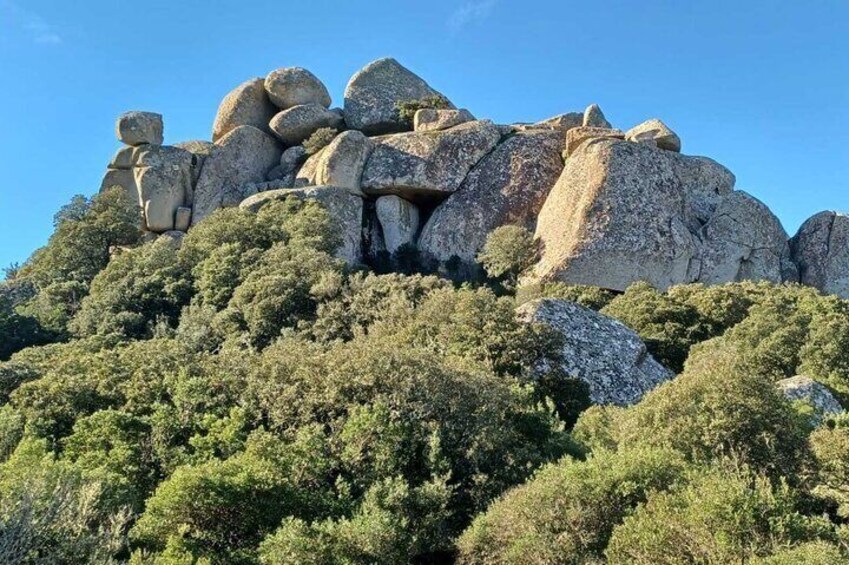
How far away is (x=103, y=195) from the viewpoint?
53625mm

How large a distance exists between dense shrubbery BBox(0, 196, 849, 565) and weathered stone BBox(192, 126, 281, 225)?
72.1 ft

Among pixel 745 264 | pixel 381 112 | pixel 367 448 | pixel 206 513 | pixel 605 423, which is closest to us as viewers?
pixel 206 513

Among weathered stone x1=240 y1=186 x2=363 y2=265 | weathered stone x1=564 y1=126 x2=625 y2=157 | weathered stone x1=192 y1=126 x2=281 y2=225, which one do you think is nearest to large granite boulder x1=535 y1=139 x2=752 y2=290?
weathered stone x1=564 y1=126 x2=625 y2=157

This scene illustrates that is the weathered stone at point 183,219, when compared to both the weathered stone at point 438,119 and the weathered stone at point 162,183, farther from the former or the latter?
the weathered stone at point 438,119

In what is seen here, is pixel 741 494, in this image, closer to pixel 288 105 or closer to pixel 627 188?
pixel 627 188

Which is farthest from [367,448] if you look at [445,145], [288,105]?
[288,105]

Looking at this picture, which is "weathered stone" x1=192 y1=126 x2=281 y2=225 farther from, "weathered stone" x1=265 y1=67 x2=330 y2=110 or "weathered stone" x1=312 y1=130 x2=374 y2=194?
"weathered stone" x1=312 y1=130 x2=374 y2=194

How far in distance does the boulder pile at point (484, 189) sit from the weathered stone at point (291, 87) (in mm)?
184

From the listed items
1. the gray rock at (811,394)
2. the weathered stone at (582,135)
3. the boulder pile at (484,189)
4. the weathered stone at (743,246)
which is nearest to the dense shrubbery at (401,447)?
the gray rock at (811,394)

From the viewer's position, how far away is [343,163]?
167 ft

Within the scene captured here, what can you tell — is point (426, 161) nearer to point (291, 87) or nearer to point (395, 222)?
point (395, 222)

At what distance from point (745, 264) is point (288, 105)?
122 feet

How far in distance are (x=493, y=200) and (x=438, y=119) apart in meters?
9.41

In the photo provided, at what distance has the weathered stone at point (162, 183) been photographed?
54344mm
